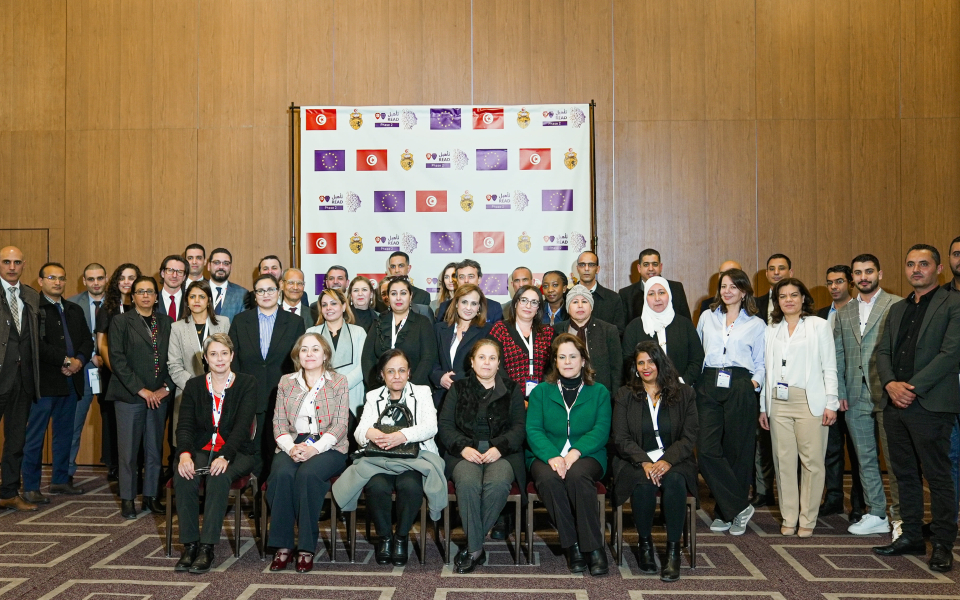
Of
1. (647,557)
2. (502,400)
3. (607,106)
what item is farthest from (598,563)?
(607,106)

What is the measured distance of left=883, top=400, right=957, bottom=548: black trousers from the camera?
3.85 metres

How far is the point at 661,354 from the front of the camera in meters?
4.07

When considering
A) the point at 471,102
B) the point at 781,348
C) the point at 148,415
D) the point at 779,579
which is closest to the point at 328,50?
the point at 471,102

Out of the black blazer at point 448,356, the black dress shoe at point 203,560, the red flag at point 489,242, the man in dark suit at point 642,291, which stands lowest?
the black dress shoe at point 203,560

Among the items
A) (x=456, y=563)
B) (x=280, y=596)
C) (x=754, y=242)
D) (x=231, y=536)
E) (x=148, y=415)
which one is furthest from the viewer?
(x=754, y=242)

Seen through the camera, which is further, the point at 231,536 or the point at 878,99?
the point at 878,99

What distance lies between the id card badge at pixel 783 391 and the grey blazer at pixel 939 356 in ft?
2.26

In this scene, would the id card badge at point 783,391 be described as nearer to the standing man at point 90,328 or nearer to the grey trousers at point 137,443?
the grey trousers at point 137,443

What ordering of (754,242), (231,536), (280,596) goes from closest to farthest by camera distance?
(280,596) < (231,536) < (754,242)

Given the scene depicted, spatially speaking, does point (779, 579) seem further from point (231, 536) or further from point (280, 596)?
point (231, 536)

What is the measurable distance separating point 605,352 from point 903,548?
1941 mm

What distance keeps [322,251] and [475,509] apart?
137 inches

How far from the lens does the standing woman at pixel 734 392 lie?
178 inches

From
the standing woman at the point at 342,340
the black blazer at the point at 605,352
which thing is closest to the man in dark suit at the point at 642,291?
the black blazer at the point at 605,352
